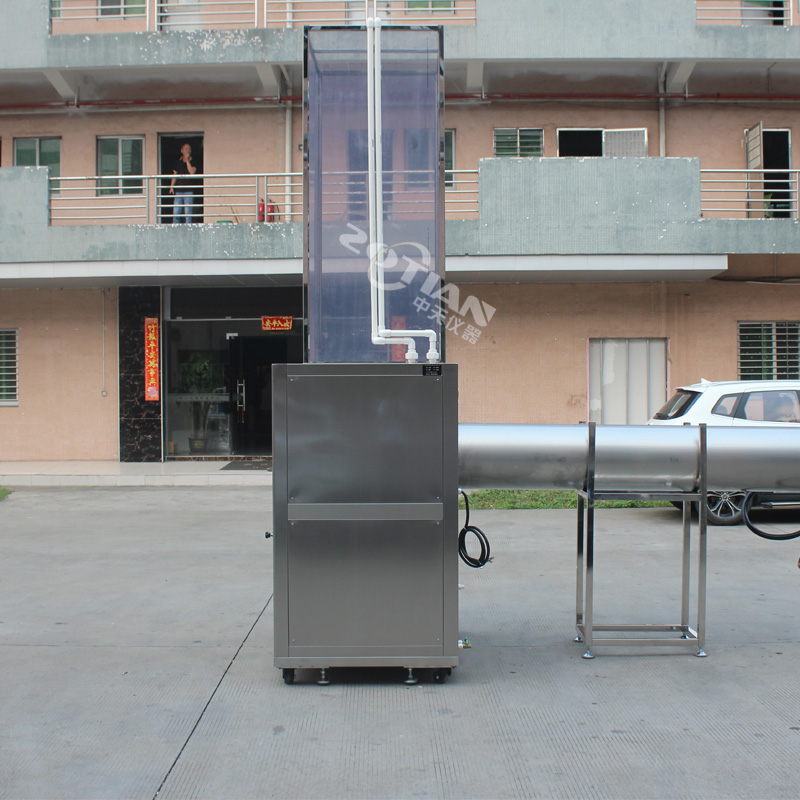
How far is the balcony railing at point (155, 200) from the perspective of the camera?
14.7 m

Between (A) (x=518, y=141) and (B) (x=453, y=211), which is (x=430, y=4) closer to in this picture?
(A) (x=518, y=141)

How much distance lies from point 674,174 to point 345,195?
931 centimetres

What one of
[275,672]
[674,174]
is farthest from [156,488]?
[674,174]

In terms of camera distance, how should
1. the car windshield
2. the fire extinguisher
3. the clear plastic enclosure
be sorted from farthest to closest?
the fire extinguisher
the car windshield
the clear plastic enclosure

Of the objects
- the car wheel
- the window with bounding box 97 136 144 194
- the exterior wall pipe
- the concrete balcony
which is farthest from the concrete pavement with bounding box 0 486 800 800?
the window with bounding box 97 136 144 194

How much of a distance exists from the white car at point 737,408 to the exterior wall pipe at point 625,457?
470cm

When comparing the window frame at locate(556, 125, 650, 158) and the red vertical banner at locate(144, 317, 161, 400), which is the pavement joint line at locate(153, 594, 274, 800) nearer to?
the red vertical banner at locate(144, 317, 161, 400)

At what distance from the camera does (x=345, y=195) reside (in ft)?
17.1

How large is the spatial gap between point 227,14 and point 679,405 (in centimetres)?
1084

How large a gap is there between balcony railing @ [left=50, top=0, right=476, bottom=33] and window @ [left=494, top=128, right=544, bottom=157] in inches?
83.4

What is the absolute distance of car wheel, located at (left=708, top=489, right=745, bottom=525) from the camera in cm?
952

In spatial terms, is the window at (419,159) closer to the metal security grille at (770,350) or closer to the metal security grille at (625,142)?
the metal security grille at (625,142)

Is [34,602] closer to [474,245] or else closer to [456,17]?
[474,245]

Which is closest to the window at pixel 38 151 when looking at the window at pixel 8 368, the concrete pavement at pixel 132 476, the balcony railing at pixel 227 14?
the balcony railing at pixel 227 14
